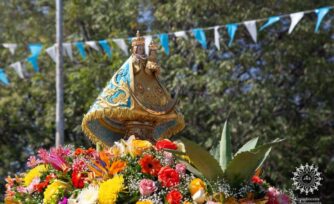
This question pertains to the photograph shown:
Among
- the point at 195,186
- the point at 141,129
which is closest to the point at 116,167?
the point at 195,186

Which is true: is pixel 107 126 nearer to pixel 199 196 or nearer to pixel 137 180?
pixel 137 180

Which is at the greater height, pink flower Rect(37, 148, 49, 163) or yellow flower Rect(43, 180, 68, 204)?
pink flower Rect(37, 148, 49, 163)

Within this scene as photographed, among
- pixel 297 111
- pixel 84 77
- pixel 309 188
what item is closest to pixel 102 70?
pixel 84 77

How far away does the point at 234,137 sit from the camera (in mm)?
14664

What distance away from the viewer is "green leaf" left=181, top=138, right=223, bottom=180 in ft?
12.4

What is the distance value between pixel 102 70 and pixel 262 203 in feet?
39.4

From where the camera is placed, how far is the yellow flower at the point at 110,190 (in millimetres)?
3803

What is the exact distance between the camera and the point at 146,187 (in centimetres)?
379

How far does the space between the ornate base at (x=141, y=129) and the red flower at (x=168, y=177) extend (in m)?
1.33

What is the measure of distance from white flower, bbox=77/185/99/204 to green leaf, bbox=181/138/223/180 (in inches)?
22.1

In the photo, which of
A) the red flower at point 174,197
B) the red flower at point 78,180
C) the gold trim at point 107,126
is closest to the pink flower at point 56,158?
the red flower at point 78,180

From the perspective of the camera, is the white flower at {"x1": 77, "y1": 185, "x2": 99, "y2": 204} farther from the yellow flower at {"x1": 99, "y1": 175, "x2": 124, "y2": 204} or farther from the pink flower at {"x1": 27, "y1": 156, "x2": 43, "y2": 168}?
the pink flower at {"x1": 27, "y1": 156, "x2": 43, "y2": 168}

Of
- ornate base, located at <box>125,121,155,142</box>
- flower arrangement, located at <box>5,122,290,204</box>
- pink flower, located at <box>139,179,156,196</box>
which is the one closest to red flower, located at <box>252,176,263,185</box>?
flower arrangement, located at <box>5,122,290,204</box>

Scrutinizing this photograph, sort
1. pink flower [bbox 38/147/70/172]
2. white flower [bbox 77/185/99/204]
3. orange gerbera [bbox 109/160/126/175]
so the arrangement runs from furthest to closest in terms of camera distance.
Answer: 1. pink flower [bbox 38/147/70/172]
2. orange gerbera [bbox 109/160/126/175]
3. white flower [bbox 77/185/99/204]
